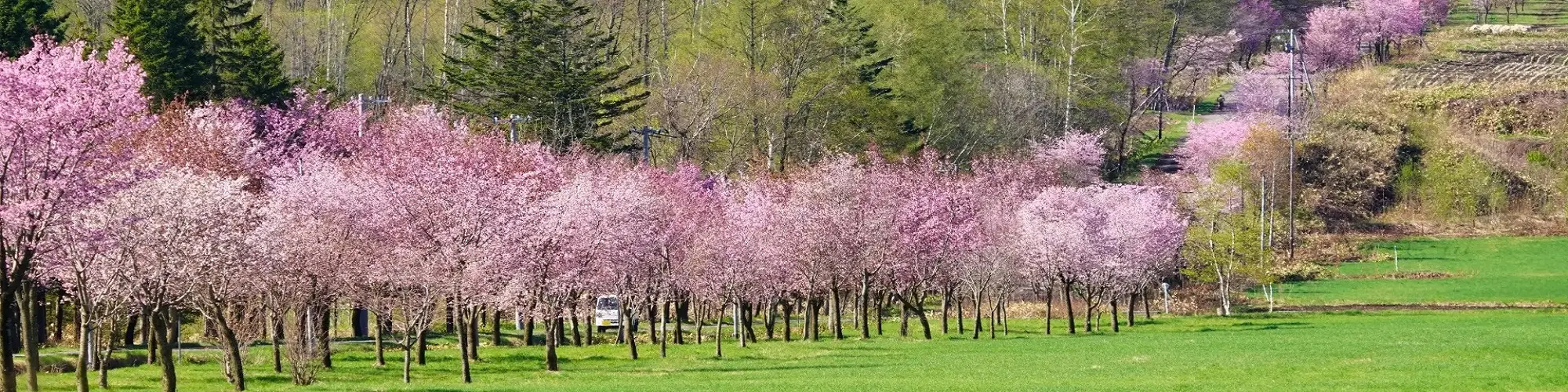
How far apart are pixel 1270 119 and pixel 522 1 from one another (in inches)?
2435

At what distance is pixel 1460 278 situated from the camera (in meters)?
97.2

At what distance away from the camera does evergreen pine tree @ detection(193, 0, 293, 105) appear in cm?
7894

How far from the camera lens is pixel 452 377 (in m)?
45.0

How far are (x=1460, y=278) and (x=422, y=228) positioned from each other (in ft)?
235

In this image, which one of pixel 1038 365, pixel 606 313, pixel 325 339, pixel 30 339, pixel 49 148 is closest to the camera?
pixel 49 148

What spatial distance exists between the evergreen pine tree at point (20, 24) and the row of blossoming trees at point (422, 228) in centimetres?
710

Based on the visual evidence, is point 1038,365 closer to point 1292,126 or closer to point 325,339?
point 325,339

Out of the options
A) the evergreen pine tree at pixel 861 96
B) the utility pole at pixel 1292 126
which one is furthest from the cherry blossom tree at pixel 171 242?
the utility pole at pixel 1292 126

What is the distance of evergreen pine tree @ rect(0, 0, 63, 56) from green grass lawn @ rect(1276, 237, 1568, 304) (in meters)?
63.5

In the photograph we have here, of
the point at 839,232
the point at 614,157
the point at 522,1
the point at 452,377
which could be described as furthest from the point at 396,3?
the point at 452,377

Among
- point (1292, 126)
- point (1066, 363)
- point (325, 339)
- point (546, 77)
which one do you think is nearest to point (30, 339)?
point (325, 339)

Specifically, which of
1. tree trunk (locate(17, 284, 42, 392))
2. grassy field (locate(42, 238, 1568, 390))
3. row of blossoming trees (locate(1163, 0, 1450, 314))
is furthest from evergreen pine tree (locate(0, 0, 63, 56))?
row of blossoming trees (locate(1163, 0, 1450, 314))

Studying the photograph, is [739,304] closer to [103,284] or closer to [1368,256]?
[103,284]

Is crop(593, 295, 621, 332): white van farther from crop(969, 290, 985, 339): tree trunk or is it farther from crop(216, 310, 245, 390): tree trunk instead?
crop(216, 310, 245, 390): tree trunk
